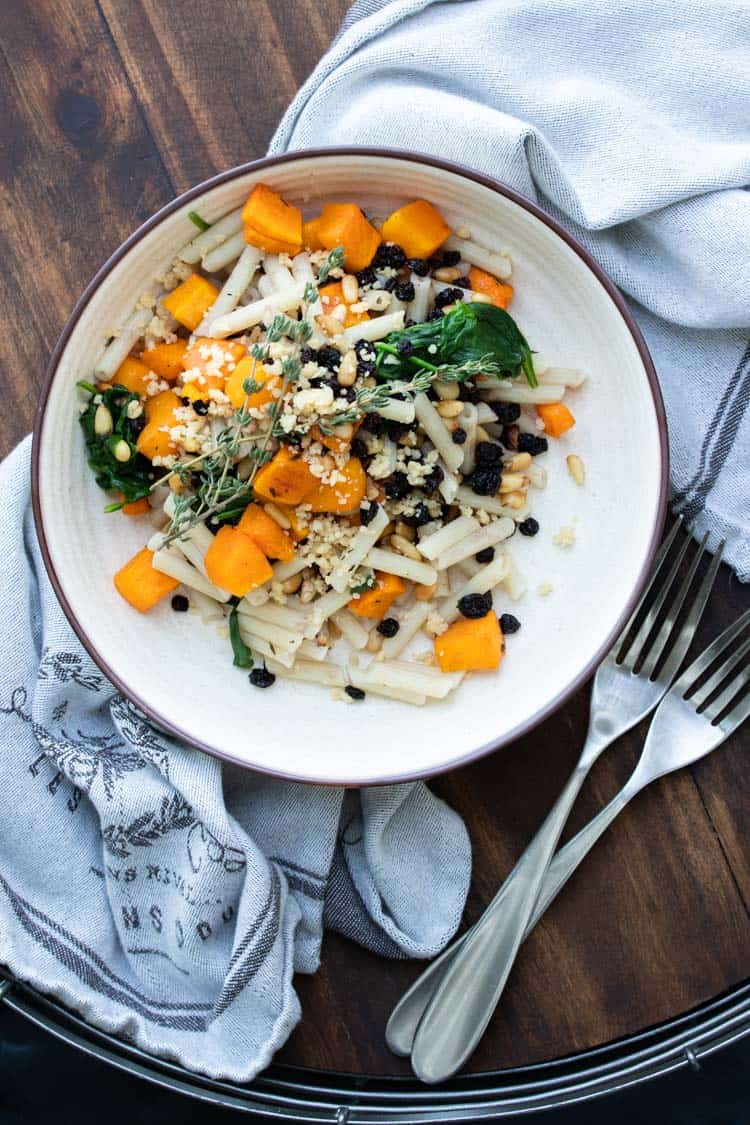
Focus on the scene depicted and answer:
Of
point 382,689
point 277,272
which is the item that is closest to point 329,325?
point 277,272

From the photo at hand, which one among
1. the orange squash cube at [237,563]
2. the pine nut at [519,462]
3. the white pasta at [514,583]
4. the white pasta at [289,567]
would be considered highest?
the orange squash cube at [237,563]

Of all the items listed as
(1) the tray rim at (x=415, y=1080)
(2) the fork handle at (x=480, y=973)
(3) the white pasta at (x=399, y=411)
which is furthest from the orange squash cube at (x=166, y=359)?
(1) the tray rim at (x=415, y=1080)

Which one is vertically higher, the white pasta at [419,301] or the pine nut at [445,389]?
the white pasta at [419,301]

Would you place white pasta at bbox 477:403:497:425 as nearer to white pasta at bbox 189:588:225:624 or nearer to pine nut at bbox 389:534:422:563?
pine nut at bbox 389:534:422:563

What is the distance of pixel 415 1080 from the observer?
2447 millimetres

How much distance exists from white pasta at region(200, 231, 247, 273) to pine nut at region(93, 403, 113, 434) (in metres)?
0.40

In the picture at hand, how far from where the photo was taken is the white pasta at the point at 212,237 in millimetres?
2137

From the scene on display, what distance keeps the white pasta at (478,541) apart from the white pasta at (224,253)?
2.76 ft

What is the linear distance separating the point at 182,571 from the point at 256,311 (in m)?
0.62

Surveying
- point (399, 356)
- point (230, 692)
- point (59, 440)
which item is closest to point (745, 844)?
point (230, 692)

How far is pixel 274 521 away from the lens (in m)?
2.12

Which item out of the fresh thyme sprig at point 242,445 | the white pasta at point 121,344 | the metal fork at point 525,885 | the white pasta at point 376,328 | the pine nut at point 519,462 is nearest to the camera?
the fresh thyme sprig at point 242,445

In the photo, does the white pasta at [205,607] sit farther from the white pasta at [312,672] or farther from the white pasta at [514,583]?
the white pasta at [514,583]

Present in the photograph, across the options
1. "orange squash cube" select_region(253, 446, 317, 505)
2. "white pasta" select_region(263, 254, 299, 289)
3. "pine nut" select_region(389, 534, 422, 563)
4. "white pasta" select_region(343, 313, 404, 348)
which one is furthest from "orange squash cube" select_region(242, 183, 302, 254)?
"pine nut" select_region(389, 534, 422, 563)
